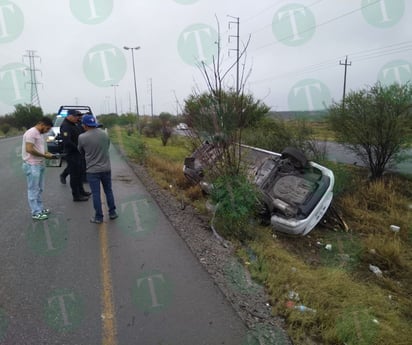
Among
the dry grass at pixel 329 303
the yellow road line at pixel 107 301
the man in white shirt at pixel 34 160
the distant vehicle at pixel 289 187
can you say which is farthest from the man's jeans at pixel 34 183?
the dry grass at pixel 329 303

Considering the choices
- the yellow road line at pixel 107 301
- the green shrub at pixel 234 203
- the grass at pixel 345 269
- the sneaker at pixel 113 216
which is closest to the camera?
the yellow road line at pixel 107 301

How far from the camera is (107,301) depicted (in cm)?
342

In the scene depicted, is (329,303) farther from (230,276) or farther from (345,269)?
Answer: (345,269)

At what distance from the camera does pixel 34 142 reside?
5.89 m

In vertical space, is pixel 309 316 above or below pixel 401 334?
above

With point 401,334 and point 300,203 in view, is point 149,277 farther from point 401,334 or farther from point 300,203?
point 300,203

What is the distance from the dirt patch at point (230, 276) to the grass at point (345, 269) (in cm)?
13

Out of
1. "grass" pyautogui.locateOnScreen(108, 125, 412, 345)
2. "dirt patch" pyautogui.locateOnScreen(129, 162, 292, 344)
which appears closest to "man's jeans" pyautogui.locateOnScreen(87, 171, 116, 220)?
"dirt patch" pyautogui.locateOnScreen(129, 162, 292, 344)

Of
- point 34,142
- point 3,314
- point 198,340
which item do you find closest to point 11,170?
point 34,142

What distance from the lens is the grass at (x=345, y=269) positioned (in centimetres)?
320

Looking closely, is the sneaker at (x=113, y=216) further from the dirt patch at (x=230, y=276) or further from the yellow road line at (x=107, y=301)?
the yellow road line at (x=107, y=301)

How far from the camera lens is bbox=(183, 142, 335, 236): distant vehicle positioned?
6.00 m

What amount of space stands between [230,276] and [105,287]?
152cm

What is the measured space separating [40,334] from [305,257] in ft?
14.2
